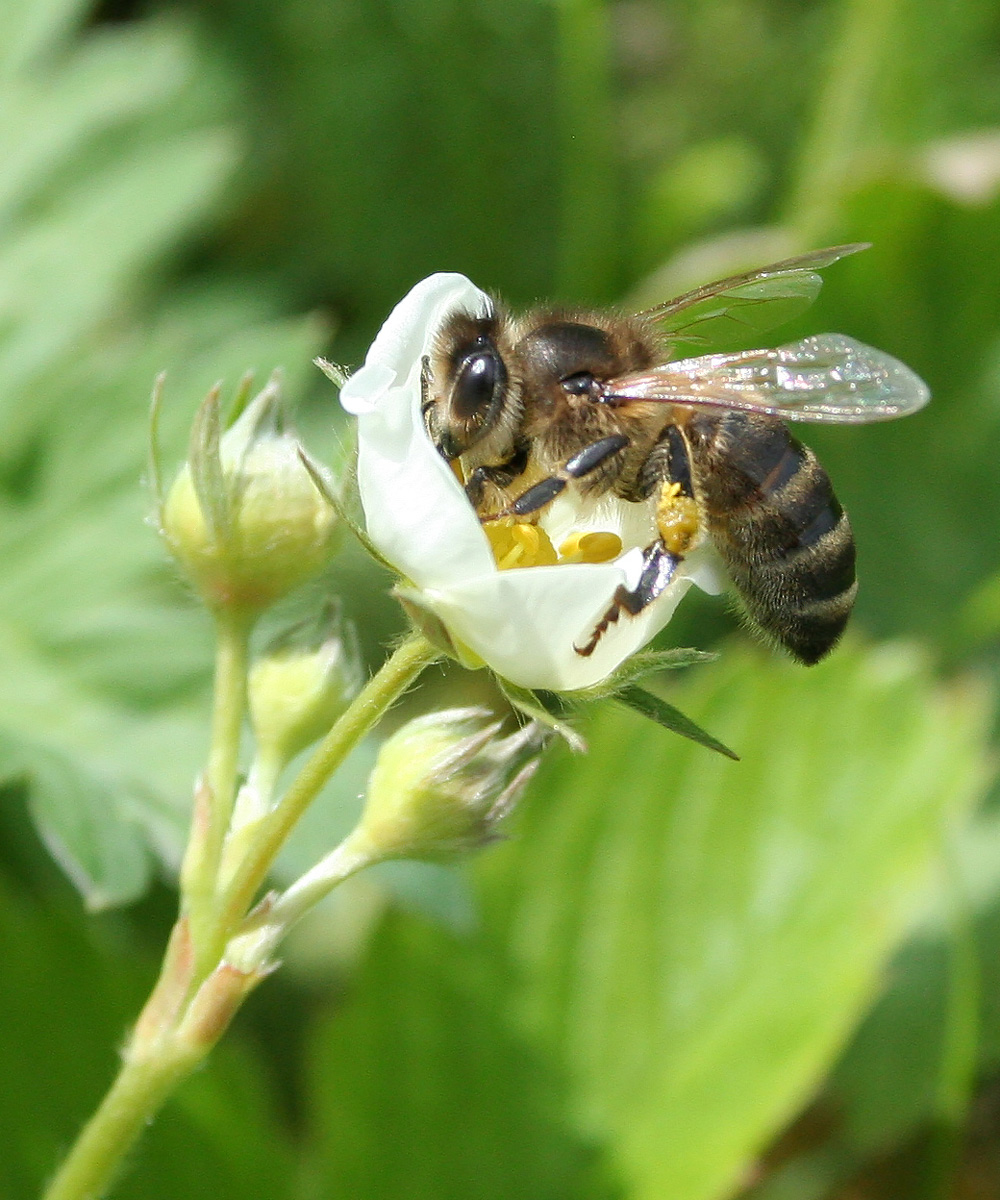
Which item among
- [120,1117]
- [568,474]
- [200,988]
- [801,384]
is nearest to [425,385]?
[568,474]

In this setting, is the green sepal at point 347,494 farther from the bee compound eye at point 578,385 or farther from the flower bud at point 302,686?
the bee compound eye at point 578,385

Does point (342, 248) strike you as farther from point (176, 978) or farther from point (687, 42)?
point (176, 978)

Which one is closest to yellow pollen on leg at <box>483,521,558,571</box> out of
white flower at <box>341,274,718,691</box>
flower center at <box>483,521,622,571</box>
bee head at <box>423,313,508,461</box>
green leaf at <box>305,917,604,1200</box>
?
flower center at <box>483,521,622,571</box>

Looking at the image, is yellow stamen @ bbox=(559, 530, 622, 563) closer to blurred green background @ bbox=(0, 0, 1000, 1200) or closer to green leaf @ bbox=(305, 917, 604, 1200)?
blurred green background @ bbox=(0, 0, 1000, 1200)

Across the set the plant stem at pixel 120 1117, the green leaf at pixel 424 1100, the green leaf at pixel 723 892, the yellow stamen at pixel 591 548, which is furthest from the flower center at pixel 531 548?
the green leaf at pixel 424 1100

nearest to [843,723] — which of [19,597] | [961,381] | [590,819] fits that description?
[590,819]

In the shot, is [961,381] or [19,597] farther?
[961,381]
